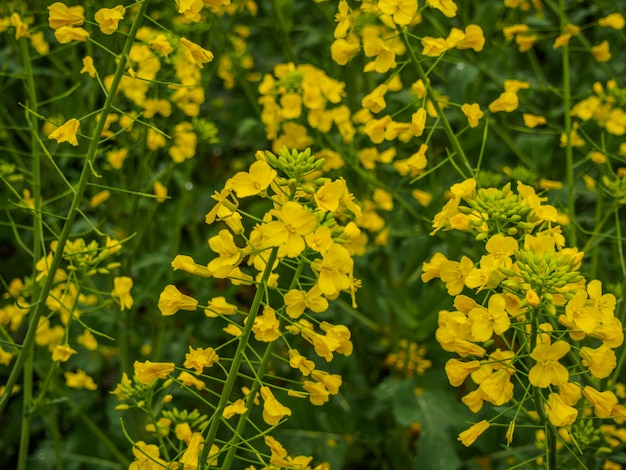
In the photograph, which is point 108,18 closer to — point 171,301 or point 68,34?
point 68,34

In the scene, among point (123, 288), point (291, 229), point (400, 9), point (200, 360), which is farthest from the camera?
point (123, 288)

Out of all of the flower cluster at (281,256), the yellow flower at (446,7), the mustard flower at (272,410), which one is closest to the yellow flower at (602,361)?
the flower cluster at (281,256)

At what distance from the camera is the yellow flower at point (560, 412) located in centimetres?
125

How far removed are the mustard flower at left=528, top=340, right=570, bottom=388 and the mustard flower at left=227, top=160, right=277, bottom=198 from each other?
0.50 m

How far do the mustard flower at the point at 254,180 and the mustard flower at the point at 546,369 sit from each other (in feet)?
1.64

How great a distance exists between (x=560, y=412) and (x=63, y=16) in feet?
3.67

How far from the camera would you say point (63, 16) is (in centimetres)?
144

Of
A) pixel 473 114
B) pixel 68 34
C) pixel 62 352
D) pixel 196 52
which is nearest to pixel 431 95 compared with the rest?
pixel 473 114

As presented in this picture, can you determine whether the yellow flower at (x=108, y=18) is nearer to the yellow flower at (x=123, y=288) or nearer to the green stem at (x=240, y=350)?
the green stem at (x=240, y=350)

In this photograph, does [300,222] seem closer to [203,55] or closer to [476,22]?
[203,55]

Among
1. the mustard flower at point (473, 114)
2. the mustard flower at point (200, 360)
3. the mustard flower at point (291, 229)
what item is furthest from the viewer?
the mustard flower at point (473, 114)

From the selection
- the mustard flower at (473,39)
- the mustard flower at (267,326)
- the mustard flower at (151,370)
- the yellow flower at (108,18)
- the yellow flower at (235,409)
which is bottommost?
the yellow flower at (235,409)

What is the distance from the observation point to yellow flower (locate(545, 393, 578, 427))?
125cm

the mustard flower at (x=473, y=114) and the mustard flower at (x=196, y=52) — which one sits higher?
the mustard flower at (x=196, y=52)
